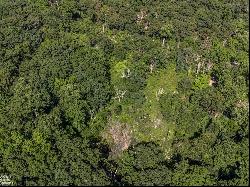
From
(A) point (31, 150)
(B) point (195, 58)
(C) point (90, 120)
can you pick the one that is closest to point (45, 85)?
(C) point (90, 120)

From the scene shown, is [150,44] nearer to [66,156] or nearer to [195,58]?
[195,58]

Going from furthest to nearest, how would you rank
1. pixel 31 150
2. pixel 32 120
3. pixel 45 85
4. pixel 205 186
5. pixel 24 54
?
pixel 24 54 < pixel 45 85 < pixel 32 120 < pixel 31 150 < pixel 205 186

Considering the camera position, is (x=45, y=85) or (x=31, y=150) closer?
(x=31, y=150)

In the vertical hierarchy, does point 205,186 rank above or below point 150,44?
below

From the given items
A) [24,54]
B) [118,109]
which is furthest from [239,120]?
[24,54]

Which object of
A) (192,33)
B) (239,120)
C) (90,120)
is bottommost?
(90,120)

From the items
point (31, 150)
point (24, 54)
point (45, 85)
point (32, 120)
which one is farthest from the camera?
point (24, 54)
